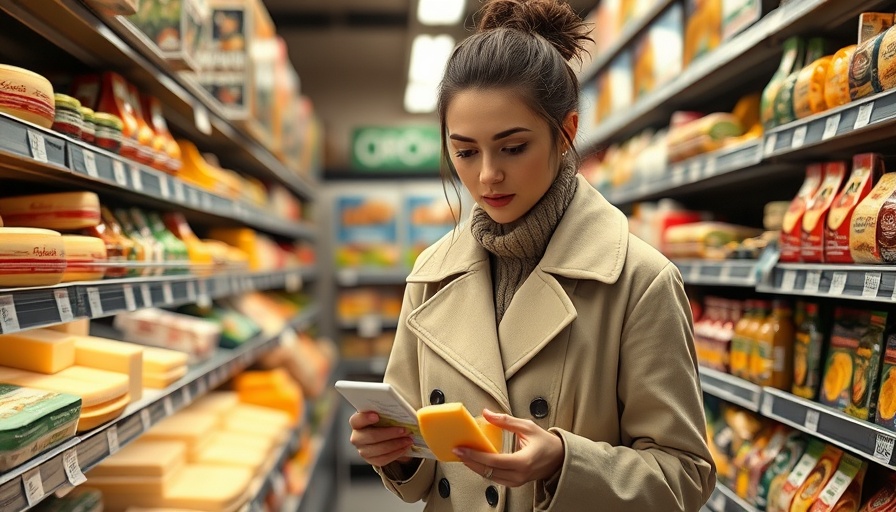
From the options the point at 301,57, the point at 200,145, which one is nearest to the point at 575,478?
the point at 200,145

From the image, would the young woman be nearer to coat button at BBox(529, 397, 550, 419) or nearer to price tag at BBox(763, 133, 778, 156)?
coat button at BBox(529, 397, 550, 419)

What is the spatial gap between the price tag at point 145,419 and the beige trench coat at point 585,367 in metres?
0.80

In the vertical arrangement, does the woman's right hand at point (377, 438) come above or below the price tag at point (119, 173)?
below

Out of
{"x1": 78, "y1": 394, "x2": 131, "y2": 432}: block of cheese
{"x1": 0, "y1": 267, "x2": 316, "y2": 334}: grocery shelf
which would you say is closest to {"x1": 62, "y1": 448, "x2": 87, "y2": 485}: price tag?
{"x1": 78, "y1": 394, "x2": 131, "y2": 432}: block of cheese

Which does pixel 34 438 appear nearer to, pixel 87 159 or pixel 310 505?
pixel 87 159

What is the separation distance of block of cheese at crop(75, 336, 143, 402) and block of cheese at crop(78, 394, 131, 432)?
3.2 inches

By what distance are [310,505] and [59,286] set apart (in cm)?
317

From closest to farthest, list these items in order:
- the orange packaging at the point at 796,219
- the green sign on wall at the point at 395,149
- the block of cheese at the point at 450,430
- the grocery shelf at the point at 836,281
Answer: the block of cheese at the point at 450,430 < the grocery shelf at the point at 836,281 < the orange packaging at the point at 796,219 < the green sign on wall at the point at 395,149

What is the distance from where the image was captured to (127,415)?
6.35 ft

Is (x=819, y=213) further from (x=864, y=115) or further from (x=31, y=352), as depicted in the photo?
(x=31, y=352)

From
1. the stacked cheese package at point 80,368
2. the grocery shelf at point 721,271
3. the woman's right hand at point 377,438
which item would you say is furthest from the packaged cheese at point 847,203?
the stacked cheese package at point 80,368

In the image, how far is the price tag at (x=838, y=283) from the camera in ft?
6.06

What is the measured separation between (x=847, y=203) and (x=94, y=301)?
75.4 inches

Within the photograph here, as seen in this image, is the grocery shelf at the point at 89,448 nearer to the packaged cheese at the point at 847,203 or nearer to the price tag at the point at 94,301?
the price tag at the point at 94,301
